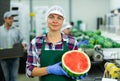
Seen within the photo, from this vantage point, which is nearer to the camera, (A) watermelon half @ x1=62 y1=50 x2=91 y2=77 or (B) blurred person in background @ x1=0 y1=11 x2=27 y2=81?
(A) watermelon half @ x1=62 y1=50 x2=91 y2=77

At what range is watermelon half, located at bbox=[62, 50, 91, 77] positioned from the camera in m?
1.73

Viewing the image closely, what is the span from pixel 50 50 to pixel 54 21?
217mm

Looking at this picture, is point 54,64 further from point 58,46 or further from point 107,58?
point 107,58

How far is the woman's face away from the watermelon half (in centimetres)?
20

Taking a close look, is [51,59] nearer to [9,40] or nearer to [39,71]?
[39,71]

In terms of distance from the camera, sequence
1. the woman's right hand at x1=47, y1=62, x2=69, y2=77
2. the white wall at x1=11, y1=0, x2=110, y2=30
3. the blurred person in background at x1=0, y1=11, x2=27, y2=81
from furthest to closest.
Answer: the white wall at x1=11, y1=0, x2=110, y2=30
the blurred person in background at x1=0, y1=11, x2=27, y2=81
the woman's right hand at x1=47, y1=62, x2=69, y2=77

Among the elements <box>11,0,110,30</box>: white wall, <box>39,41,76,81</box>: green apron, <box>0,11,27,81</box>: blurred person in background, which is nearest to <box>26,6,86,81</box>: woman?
<box>39,41,76,81</box>: green apron

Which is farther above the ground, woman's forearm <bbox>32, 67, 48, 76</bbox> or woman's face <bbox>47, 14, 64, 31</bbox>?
woman's face <bbox>47, 14, 64, 31</bbox>

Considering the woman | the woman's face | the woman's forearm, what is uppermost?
the woman's face

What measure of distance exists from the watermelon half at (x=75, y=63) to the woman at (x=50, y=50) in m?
0.05

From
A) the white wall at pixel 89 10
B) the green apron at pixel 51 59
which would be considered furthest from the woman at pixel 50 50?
the white wall at pixel 89 10

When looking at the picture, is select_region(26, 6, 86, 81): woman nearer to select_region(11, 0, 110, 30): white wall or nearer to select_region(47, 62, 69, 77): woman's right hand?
select_region(47, 62, 69, 77): woman's right hand

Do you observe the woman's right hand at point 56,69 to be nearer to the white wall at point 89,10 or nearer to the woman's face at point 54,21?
the woman's face at point 54,21

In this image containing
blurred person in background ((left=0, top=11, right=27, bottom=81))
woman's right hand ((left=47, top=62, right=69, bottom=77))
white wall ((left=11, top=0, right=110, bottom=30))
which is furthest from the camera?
white wall ((left=11, top=0, right=110, bottom=30))
